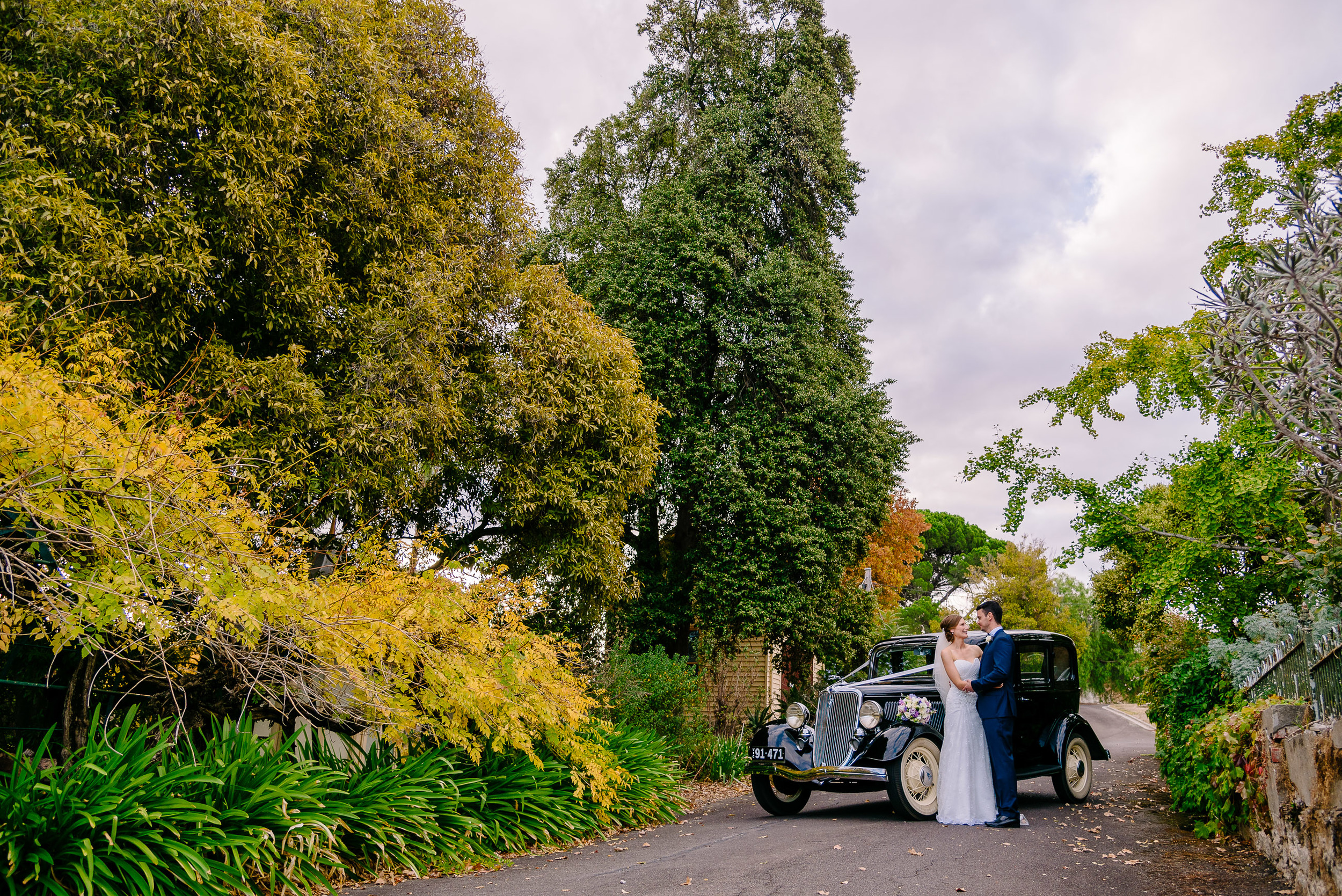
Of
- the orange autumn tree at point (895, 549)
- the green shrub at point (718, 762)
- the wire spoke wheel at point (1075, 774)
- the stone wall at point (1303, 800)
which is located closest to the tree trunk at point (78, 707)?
the stone wall at point (1303, 800)

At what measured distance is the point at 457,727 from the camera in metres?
7.20

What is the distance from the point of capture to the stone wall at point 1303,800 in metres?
4.50

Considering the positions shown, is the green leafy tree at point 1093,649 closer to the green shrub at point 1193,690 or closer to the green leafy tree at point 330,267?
the green shrub at point 1193,690

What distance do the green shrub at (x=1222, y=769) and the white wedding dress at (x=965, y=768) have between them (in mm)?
1793

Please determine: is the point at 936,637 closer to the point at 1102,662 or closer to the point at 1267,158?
the point at 1267,158

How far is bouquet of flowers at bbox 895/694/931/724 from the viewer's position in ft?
29.3

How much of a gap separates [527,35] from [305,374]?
18.1ft

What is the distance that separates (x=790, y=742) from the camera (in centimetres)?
962

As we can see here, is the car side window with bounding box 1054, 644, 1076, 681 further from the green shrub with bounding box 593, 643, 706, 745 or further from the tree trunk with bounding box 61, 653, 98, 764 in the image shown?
the tree trunk with bounding box 61, 653, 98, 764

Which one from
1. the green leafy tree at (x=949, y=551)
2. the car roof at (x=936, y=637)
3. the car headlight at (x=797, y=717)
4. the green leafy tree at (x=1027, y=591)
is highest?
the green leafy tree at (x=949, y=551)

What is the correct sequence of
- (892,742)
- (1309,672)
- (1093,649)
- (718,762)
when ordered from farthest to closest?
(1093,649) → (718,762) → (892,742) → (1309,672)

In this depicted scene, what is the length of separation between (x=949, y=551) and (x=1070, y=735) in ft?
164

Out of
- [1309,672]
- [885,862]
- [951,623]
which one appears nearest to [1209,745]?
[1309,672]

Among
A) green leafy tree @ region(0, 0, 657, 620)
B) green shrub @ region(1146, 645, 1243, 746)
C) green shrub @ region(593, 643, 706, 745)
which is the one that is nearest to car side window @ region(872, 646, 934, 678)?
green shrub @ region(1146, 645, 1243, 746)
